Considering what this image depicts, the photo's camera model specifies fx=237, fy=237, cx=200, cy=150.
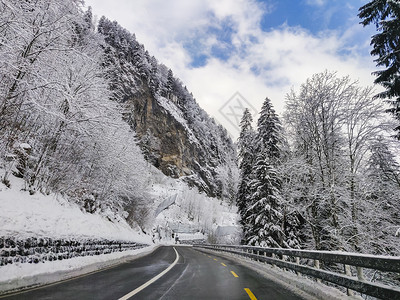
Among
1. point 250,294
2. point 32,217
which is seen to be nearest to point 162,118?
point 32,217

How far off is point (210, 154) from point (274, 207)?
119 meters

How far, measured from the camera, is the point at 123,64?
96.3 metres

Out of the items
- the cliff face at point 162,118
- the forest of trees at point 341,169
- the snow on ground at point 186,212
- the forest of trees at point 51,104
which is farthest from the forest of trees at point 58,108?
the cliff face at point 162,118

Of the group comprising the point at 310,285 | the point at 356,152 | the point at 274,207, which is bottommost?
the point at 310,285

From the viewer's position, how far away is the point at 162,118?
351ft

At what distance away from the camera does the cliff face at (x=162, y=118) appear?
9738cm

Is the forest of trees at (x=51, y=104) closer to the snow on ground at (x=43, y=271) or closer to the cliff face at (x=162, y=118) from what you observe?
the snow on ground at (x=43, y=271)

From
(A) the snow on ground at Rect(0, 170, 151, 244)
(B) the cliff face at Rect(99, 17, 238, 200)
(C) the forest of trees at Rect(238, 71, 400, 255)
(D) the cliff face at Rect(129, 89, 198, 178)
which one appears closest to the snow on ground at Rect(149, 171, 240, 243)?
(D) the cliff face at Rect(129, 89, 198, 178)

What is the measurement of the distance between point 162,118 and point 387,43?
99.3 metres

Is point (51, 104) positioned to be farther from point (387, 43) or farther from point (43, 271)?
point (387, 43)

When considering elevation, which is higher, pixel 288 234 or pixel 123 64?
pixel 123 64

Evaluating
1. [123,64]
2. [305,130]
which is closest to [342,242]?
[305,130]

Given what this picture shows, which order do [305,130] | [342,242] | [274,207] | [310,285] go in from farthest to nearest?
[274,207] → [305,130] → [342,242] → [310,285]

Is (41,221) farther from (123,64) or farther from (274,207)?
(123,64)
